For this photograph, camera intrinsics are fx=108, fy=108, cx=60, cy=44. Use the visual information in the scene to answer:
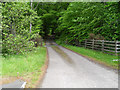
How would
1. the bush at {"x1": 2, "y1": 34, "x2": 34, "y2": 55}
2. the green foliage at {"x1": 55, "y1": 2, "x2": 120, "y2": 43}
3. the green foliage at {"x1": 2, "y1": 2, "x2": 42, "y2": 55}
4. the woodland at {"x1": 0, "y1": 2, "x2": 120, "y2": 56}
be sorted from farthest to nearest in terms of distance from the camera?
the green foliage at {"x1": 55, "y1": 2, "x2": 120, "y2": 43}
the woodland at {"x1": 0, "y1": 2, "x2": 120, "y2": 56}
the green foliage at {"x1": 2, "y1": 2, "x2": 42, "y2": 55}
the bush at {"x1": 2, "y1": 34, "x2": 34, "y2": 55}

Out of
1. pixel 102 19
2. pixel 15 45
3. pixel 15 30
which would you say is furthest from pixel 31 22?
pixel 102 19

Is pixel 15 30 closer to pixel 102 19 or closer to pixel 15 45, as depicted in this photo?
pixel 15 45

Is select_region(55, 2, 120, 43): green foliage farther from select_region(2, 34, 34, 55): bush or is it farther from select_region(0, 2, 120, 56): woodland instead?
select_region(2, 34, 34, 55): bush

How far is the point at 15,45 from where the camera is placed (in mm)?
9172

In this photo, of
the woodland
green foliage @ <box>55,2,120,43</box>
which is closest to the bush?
the woodland

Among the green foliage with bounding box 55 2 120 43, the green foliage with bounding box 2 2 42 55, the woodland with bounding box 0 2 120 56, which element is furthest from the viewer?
the green foliage with bounding box 55 2 120 43

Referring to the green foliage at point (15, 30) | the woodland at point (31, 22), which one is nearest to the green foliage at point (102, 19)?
the woodland at point (31, 22)

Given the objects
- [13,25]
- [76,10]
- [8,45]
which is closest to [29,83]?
[8,45]

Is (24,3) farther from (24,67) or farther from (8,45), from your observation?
(24,67)

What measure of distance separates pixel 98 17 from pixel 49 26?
34.7m

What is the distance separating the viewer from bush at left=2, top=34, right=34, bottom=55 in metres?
8.82

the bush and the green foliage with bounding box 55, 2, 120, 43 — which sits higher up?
the green foliage with bounding box 55, 2, 120, 43

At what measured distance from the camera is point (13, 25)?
1023 centimetres

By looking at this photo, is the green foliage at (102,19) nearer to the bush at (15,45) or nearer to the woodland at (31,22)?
the woodland at (31,22)
